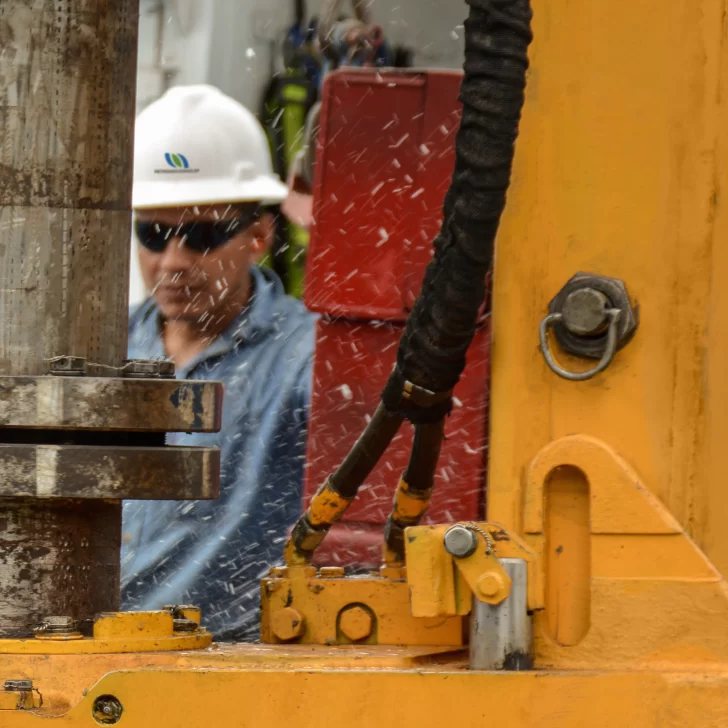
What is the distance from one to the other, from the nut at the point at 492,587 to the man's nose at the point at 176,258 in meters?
3.49

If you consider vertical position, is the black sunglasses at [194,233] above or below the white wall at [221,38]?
below

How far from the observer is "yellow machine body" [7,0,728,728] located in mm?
1816

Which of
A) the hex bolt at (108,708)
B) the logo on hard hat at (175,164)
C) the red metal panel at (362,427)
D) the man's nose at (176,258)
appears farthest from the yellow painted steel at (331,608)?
the logo on hard hat at (175,164)

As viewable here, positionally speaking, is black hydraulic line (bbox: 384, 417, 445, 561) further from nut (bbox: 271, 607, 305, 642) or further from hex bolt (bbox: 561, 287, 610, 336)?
hex bolt (bbox: 561, 287, 610, 336)

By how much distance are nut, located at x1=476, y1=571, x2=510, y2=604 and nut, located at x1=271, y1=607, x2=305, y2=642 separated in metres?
0.51

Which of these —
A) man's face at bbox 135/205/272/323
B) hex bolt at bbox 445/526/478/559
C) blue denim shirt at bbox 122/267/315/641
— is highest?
man's face at bbox 135/205/272/323

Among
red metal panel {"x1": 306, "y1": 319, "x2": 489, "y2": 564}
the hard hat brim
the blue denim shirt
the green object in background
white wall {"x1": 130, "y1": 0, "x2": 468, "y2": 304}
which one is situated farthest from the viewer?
white wall {"x1": 130, "y1": 0, "x2": 468, "y2": 304}

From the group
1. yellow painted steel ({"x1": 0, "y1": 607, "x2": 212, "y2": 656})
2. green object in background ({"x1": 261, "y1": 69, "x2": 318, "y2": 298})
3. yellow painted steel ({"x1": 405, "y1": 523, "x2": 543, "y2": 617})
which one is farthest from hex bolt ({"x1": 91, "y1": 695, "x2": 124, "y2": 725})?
green object in background ({"x1": 261, "y1": 69, "x2": 318, "y2": 298})

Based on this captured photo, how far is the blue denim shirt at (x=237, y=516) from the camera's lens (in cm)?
475

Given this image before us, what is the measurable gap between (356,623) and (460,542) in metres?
0.46

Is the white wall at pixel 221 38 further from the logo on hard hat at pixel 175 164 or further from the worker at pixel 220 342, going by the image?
the logo on hard hat at pixel 175 164

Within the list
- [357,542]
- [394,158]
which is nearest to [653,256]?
[394,158]

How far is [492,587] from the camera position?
6.11 feet

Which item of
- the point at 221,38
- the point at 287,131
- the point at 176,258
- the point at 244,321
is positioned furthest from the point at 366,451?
the point at 221,38
